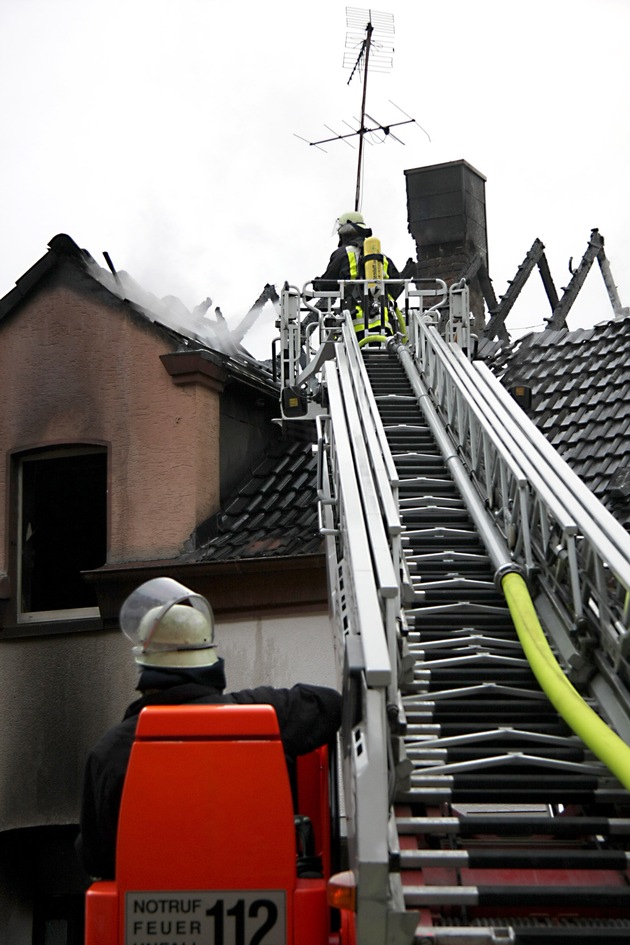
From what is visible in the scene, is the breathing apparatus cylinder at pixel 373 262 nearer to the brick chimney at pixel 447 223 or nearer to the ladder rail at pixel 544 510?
the ladder rail at pixel 544 510

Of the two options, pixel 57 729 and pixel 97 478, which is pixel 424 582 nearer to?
pixel 57 729

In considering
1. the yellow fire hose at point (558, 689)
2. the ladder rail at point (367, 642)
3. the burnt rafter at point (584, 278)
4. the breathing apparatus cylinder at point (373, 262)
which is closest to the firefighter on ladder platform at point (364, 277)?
the breathing apparatus cylinder at point (373, 262)

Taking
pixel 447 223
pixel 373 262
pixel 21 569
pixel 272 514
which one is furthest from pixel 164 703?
pixel 447 223

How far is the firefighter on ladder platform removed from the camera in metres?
10.7

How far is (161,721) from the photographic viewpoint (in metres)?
3.55

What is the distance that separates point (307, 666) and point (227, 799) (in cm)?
498

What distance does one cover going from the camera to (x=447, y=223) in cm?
1450

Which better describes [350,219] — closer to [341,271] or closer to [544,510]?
[341,271]

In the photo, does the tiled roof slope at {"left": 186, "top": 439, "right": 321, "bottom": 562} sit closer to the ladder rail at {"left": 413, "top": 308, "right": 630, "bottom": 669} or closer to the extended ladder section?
the extended ladder section

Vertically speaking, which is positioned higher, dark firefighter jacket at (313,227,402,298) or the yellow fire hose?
dark firefighter jacket at (313,227,402,298)

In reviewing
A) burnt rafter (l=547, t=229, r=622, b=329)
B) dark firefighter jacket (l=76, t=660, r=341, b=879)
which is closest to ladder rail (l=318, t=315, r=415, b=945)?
dark firefighter jacket (l=76, t=660, r=341, b=879)

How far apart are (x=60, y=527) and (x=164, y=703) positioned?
20.4ft

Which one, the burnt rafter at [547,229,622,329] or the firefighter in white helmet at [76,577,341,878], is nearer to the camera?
the firefighter in white helmet at [76,577,341,878]

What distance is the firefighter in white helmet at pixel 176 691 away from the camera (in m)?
3.74
